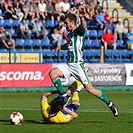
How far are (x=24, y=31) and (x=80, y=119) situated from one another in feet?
48.9

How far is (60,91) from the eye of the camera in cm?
1238

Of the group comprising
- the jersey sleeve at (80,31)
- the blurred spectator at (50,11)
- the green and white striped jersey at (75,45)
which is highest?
the jersey sleeve at (80,31)

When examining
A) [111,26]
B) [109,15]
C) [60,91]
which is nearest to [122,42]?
[111,26]

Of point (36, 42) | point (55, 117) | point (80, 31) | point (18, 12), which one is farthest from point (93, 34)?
point (55, 117)

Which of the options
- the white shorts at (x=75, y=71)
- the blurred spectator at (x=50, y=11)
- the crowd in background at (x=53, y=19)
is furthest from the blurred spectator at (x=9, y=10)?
the white shorts at (x=75, y=71)

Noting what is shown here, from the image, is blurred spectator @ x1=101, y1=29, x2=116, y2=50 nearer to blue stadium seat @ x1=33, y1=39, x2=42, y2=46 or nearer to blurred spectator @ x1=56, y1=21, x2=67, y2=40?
blurred spectator @ x1=56, y1=21, x2=67, y2=40

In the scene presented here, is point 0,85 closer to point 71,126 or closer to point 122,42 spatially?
point 122,42

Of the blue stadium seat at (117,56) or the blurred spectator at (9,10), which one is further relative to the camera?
the blurred spectator at (9,10)

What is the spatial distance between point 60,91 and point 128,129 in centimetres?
192

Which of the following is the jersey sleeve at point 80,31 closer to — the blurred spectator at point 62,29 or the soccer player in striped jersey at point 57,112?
the soccer player in striped jersey at point 57,112

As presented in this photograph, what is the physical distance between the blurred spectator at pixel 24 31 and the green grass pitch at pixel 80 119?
26.4ft

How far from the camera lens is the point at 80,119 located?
13.0 metres

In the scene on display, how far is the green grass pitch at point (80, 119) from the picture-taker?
36.0 ft

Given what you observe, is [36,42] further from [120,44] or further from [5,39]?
[120,44]
